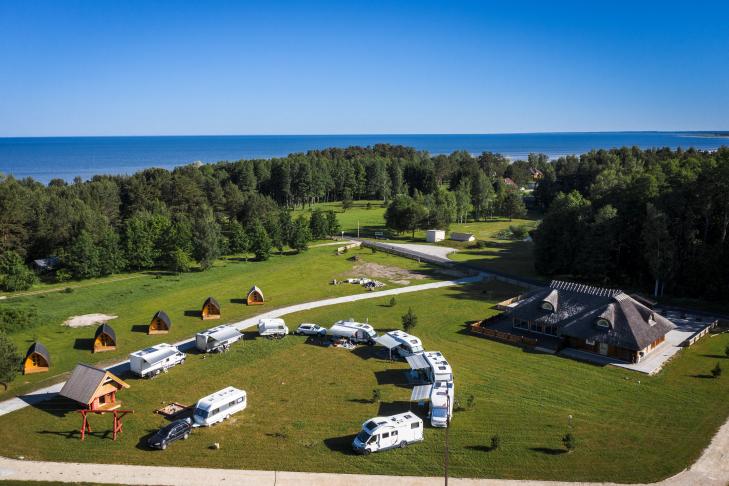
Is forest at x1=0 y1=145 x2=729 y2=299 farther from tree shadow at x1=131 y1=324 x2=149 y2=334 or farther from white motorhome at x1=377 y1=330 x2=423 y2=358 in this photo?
white motorhome at x1=377 y1=330 x2=423 y2=358

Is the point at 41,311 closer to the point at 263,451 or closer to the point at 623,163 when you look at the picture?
the point at 263,451

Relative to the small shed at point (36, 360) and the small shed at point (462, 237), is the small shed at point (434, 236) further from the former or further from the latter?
the small shed at point (36, 360)

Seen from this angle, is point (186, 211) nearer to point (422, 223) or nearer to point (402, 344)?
point (422, 223)

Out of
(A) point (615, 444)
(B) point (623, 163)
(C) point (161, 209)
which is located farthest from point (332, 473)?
(B) point (623, 163)

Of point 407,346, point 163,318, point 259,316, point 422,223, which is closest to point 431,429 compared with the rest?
point 407,346

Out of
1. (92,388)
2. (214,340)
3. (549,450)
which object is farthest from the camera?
(214,340)

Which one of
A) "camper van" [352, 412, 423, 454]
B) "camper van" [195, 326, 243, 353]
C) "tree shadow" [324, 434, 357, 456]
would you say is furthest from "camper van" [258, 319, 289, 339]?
"camper van" [352, 412, 423, 454]

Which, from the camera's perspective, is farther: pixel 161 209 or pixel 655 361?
pixel 161 209
